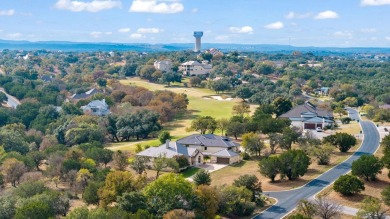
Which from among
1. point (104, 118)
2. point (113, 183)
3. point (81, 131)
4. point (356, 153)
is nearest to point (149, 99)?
point (104, 118)

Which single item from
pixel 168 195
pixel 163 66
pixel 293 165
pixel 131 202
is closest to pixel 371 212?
pixel 293 165

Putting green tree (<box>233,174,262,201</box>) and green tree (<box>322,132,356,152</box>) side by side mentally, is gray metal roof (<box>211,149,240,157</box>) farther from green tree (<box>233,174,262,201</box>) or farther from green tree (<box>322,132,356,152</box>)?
green tree (<box>233,174,262,201</box>)

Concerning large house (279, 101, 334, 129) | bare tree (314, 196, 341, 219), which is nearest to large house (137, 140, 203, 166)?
bare tree (314, 196, 341, 219)

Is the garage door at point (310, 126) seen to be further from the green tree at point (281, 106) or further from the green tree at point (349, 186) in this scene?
the green tree at point (349, 186)

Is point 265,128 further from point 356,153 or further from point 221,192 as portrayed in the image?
point 221,192

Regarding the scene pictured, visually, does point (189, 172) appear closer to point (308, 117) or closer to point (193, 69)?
point (308, 117)

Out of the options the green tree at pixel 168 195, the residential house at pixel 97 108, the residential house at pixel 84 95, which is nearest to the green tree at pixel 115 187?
the green tree at pixel 168 195
